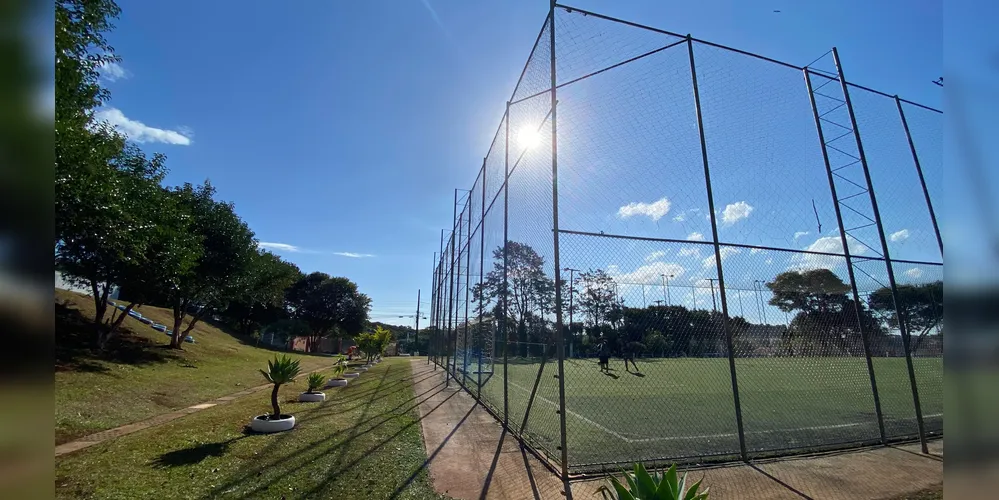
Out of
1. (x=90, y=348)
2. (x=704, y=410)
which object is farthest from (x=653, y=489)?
(x=90, y=348)

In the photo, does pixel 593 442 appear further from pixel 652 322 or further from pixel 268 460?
pixel 268 460

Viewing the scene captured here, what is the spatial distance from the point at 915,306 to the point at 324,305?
43656 mm

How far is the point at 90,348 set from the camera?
1396 cm

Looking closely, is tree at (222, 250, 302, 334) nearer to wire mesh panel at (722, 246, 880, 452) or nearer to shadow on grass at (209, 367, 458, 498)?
shadow on grass at (209, 367, 458, 498)

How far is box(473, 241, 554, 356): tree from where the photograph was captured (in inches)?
227

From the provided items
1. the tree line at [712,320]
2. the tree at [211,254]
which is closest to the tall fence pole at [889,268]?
the tree line at [712,320]

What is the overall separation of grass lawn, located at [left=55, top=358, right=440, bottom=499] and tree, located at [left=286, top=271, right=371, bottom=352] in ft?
125

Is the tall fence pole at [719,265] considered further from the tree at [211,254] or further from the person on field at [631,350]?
the tree at [211,254]

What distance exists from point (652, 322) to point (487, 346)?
4.74 meters

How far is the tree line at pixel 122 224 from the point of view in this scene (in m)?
6.17

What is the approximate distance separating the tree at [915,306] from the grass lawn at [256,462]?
650 cm

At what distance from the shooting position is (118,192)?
847 cm
